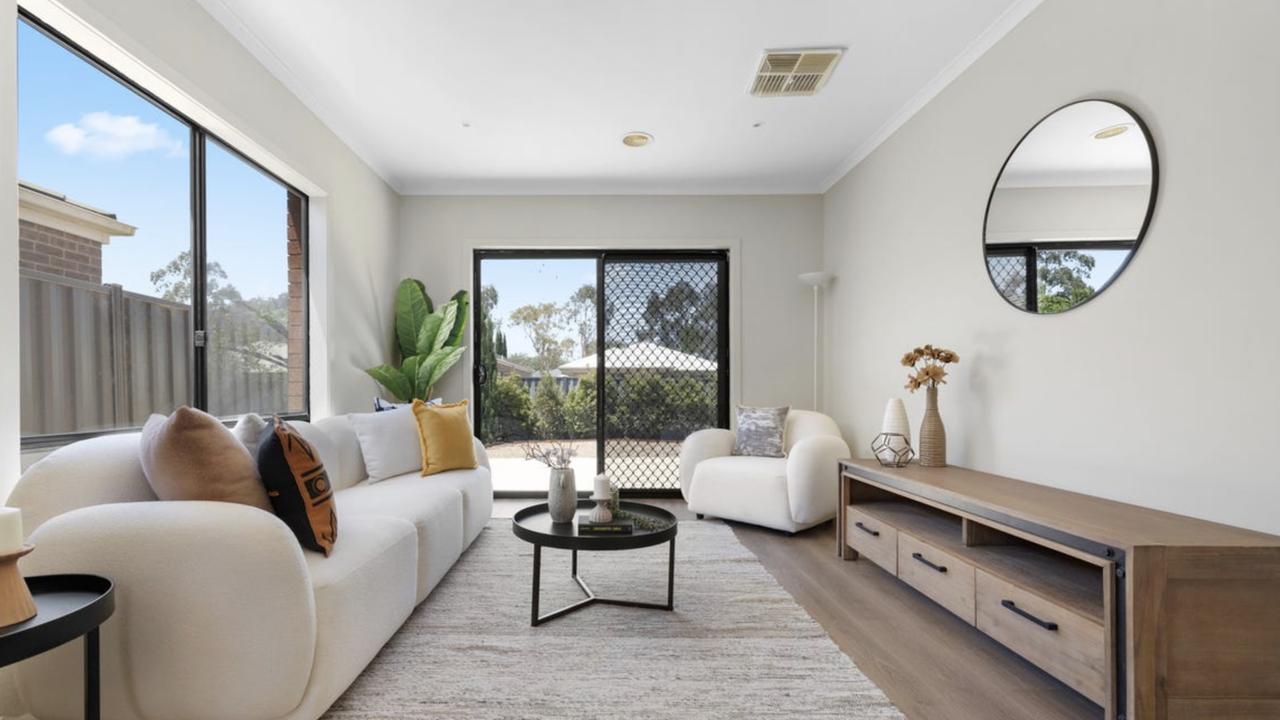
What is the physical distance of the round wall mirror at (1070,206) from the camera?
2.11m

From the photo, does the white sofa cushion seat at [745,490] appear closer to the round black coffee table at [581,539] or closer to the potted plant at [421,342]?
the round black coffee table at [581,539]

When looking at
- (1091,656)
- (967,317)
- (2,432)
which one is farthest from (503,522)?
(1091,656)

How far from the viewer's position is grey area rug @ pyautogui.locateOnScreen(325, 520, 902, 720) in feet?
6.12

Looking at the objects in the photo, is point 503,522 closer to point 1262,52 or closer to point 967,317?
point 967,317

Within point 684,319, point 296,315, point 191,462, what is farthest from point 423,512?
point 684,319

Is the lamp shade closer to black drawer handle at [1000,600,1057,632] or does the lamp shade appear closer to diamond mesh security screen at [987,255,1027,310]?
diamond mesh security screen at [987,255,1027,310]

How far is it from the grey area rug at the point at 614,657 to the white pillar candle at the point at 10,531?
0.93 metres

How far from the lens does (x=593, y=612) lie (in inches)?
102

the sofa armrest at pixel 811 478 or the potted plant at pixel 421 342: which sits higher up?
the potted plant at pixel 421 342

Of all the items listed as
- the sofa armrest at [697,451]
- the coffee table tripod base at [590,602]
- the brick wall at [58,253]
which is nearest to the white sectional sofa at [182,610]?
the brick wall at [58,253]

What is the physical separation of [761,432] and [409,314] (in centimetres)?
279

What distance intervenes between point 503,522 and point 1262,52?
4142 millimetres

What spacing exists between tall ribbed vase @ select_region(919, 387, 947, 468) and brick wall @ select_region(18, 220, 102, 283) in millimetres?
3503

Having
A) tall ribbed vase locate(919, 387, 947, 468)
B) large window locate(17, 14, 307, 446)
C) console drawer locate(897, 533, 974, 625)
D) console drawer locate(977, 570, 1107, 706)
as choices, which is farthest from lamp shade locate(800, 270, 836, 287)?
large window locate(17, 14, 307, 446)
